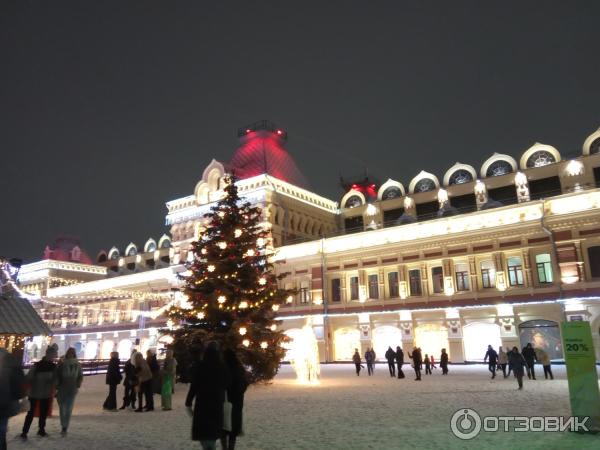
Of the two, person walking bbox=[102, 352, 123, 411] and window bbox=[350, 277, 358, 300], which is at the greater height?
window bbox=[350, 277, 358, 300]

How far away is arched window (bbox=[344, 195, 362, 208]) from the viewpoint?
49.7m

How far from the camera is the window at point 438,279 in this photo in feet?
116

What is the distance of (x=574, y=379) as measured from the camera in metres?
9.80

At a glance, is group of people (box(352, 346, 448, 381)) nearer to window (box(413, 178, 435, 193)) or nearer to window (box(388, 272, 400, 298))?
window (box(388, 272, 400, 298))

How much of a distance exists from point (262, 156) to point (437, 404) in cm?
3782

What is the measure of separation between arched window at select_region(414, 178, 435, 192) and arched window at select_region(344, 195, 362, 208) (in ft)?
23.9

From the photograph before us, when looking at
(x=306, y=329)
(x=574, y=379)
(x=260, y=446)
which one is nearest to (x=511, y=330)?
(x=306, y=329)

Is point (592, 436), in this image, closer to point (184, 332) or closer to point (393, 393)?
point (393, 393)

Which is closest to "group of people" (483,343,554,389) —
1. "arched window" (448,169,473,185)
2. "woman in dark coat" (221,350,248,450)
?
"woman in dark coat" (221,350,248,450)

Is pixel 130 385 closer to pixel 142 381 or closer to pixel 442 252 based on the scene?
pixel 142 381

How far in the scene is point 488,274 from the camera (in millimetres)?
33688

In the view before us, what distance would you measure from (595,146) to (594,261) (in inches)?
374

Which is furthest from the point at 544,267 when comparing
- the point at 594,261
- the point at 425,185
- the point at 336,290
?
the point at 336,290

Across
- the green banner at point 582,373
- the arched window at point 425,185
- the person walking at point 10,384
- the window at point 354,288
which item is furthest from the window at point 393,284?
the person walking at point 10,384
